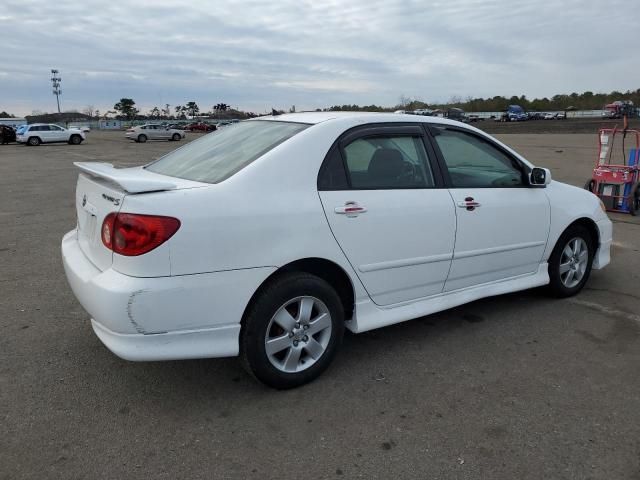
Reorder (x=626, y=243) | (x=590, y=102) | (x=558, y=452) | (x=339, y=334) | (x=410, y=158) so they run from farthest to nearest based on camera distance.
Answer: (x=590, y=102), (x=626, y=243), (x=410, y=158), (x=339, y=334), (x=558, y=452)

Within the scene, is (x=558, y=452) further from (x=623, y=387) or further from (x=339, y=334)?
(x=339, y=334)

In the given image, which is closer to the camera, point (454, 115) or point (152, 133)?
point (454, 115)

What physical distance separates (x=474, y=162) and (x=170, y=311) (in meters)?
2.68

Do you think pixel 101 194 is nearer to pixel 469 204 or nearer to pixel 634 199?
pixel 469 204

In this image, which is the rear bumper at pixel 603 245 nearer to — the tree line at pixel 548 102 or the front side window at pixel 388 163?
the front side window at pixel 388 163

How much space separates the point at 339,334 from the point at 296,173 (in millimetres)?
1052

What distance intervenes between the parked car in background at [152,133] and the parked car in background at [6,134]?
8.56m

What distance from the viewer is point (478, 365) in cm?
354

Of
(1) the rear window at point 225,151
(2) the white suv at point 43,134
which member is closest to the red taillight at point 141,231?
(1) the rear window at point 225,151

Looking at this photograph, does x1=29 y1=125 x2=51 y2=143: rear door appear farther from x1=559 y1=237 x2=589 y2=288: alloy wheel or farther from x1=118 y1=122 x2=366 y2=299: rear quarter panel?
x1=559 y1=237 x2=589 y2=288: alloy wheel

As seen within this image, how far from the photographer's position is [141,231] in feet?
8.82

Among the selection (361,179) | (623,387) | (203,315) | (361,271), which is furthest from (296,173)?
(623,387)

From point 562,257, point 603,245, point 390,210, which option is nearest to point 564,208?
point 562,257

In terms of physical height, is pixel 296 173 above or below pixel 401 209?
above
